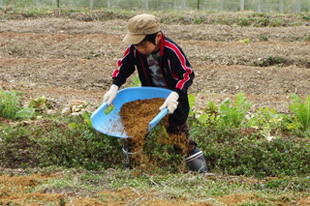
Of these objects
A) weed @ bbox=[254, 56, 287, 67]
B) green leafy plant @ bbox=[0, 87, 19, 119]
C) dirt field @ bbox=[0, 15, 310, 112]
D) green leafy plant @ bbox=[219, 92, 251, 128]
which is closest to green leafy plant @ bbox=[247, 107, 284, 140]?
green leafy plant @ bbox=[219, 92, 251, 128]

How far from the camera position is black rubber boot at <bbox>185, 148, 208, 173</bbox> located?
190 inches

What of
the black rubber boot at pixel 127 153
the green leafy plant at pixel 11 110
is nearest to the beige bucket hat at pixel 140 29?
the black rubber boot at pixel 127 153

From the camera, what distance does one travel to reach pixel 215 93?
8.94m

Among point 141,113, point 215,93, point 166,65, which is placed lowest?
point 215,93

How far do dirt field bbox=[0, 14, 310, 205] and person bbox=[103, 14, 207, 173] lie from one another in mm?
2169

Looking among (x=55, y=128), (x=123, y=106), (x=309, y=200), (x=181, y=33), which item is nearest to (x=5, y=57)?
(x=181, y=33)

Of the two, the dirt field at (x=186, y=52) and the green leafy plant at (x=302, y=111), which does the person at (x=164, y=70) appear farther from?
the dirt field at (x=186, y=52)

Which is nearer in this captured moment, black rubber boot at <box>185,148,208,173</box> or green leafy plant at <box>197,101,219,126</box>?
black rubber boot at <box>185,148,208,173</box>

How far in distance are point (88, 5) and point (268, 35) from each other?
976 cm

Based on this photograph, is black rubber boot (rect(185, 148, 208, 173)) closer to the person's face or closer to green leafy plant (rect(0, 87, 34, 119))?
the person's face

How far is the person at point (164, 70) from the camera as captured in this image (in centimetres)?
425

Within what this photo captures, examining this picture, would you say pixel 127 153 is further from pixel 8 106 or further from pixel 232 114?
pixel 8 106

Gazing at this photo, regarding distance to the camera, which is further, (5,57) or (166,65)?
(5,57)

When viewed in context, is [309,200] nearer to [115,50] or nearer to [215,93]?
[215,93]
